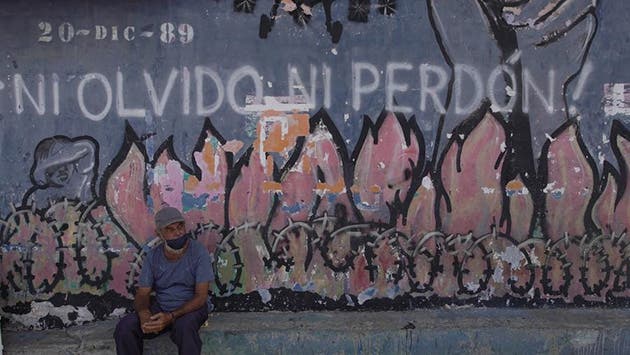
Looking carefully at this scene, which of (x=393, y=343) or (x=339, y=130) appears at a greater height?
(x=339, y=130)

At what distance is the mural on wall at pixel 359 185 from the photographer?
457 centimetres

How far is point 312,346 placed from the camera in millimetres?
4426

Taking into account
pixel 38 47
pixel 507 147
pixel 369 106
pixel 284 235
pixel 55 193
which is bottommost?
pixel 284 235

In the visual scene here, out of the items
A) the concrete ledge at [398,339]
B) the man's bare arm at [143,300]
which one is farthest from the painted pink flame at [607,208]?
the man's bare arm at [143,300]

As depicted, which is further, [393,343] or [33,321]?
[33,321]

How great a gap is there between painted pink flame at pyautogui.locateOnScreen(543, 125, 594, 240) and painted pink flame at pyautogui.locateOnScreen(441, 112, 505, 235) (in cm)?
37

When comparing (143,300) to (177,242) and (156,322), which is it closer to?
(156,322)

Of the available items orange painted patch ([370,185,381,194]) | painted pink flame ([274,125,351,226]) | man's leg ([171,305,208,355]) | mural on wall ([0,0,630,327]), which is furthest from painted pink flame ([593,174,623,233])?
man's leg ([171,305,208,355])

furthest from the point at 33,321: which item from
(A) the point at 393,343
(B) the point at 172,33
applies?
(A) the point at 393,343

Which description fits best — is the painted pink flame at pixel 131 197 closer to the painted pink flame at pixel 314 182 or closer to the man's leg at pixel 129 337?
the man's leg at pixel 129 337

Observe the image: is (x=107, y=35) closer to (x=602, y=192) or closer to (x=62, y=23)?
(x=62, y=23)

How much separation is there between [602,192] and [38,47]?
4.12 metres

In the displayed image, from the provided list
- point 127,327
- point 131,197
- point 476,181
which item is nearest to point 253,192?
point 131,197

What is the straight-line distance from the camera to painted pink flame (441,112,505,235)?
4.63 metres
